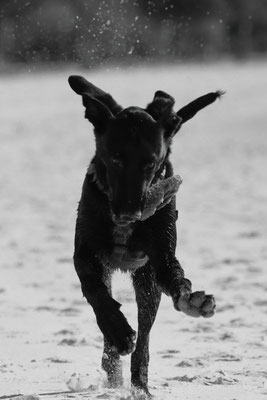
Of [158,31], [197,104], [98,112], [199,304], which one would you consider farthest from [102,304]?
[158,31]

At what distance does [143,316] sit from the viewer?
446cm

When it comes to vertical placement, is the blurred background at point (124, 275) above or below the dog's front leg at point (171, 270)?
above

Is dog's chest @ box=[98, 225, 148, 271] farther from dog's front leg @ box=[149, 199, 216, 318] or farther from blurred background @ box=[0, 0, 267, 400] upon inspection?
blurred background @ box=[0, 0, 267, 400]

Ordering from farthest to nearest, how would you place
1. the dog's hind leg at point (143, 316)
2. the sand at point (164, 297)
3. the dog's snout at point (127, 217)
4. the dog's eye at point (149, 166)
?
the sand at point (164, 297) < the dog's hind leg at point (143, 316) < the dog's eye at point (149, 166) < the dog's snout at point (127, 217)

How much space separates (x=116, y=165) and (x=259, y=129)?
59.5ft

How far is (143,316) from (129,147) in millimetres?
793

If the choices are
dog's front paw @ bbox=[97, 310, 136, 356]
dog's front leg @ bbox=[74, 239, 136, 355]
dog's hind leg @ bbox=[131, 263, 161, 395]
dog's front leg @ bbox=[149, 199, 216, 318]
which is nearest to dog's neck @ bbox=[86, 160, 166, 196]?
dog's front leg @ bbox=[149, 199, 216, 318]

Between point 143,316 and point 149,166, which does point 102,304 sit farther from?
point 149,166

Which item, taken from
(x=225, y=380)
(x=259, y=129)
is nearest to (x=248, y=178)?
(x=259, y=129)

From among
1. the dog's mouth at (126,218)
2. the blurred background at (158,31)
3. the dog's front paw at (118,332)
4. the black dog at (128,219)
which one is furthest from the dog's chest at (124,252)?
the blurred background at (158,31)

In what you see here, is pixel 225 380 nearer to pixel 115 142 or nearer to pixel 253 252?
pixel 115 142

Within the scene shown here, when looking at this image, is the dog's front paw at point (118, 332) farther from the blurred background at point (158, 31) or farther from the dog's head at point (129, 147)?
the blurred background at point (158, 31)

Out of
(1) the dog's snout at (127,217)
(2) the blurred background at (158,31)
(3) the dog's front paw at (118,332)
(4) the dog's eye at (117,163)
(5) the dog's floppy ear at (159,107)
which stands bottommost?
(3) the dog's front paw at (118,332)

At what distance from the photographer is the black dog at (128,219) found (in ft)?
13.3
